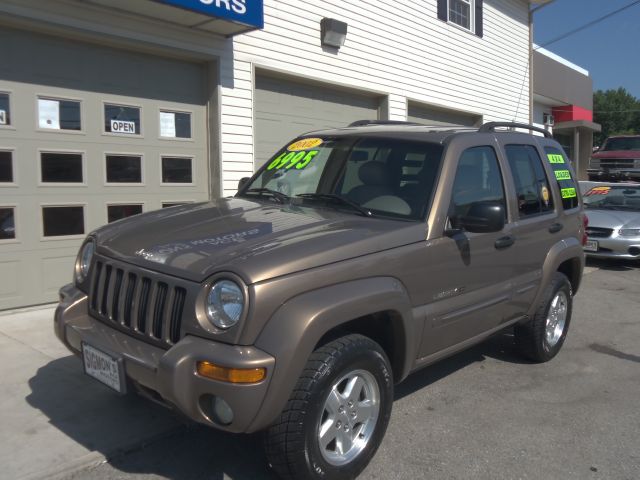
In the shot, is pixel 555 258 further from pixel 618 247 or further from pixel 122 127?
pixel 618 247

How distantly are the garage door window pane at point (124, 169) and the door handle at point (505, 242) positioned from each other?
4508mm

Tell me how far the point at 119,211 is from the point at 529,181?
4503 mm

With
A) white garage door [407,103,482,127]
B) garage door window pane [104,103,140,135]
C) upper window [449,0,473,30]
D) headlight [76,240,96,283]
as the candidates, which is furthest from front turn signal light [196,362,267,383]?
upper window [449,0,473,30]

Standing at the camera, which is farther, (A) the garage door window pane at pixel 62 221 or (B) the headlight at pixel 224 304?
(A) the garage door window pane at pixel 62 221

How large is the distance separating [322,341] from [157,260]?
92 cm

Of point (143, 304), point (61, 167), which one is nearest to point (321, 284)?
point (143, 304)

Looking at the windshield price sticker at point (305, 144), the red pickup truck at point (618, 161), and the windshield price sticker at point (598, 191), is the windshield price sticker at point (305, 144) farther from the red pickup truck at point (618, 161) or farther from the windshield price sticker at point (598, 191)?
the red pickup truck at point (618, 161)

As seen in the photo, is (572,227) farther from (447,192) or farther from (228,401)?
(228,401)

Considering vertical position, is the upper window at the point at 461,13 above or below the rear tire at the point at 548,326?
above

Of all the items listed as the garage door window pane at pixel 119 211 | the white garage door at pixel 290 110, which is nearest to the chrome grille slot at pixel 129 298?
the garage door window pane at pixel 119 211

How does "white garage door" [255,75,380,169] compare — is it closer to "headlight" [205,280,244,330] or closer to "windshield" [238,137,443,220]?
"windshield" [238,137,443,220]

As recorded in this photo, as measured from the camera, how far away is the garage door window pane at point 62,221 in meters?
6.23

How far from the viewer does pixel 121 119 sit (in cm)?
679

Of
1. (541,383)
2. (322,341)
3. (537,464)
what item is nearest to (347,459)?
(322,341)
